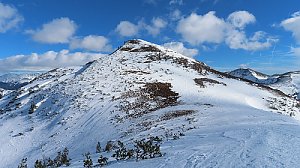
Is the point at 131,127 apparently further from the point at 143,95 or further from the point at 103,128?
the point at 143,95

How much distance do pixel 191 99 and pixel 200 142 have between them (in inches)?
833

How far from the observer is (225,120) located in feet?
62.8

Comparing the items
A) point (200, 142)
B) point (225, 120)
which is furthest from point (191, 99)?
point (200, 142)

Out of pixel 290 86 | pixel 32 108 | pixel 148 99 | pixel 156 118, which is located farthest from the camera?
pixel 290 86

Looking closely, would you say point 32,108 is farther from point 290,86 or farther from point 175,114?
point 290,86

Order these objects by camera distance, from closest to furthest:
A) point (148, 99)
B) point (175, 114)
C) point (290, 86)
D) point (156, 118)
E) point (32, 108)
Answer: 1. point (175, 114)
2. point (156, 118)
3. point (148, 99)
4. point (32, 108)
5. point (290, 86)

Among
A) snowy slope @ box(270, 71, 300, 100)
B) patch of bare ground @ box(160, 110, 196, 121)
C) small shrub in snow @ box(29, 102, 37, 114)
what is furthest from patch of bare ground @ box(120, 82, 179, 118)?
snowy slope @ box(270, 71, 300, 100)

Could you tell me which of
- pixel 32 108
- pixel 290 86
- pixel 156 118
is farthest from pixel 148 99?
pixel 290 86

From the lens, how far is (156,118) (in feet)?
83.4

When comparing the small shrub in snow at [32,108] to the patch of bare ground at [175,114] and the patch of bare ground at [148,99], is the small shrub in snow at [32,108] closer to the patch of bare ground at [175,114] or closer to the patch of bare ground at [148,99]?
the patch of bare ground at [148,99]

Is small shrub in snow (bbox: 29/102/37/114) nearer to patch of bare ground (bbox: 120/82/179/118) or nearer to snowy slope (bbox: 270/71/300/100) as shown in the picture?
patch of bare ground (bbox: 120/82/179/118)

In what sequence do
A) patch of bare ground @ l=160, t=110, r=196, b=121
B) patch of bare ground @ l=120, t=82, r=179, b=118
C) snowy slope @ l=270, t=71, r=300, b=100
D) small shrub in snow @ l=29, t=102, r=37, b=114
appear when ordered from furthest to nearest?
1. snowy slope @ l=270, t=71, r=300, b=100
2. small shrub in snow @ l=29, t=102, r=37, b=114
3. patch of bare ground @ l=120, t=82, r=179, b=118
4. patch of bare ground @ l=160, t=110, r=196, b=121

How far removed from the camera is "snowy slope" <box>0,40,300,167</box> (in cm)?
1107

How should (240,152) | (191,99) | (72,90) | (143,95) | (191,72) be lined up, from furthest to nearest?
(191,72)
(72,90)
(143,95)
(191,99)
(240,152)
